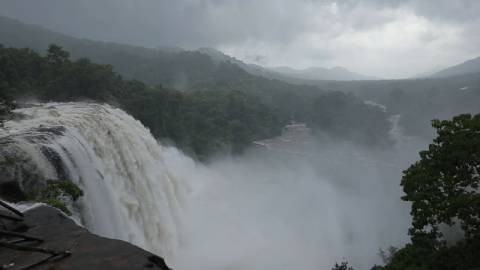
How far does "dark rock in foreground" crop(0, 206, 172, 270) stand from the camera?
158 inches

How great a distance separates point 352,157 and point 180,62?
212 ft

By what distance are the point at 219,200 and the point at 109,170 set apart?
668 inches

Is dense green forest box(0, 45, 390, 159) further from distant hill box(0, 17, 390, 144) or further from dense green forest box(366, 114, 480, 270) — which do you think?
dense green forest box(366, 114, 480, 270)

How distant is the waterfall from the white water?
0.05 meters

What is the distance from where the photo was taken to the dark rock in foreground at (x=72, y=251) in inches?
158

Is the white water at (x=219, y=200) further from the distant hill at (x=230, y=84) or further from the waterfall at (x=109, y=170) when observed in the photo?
the distant hill at (x=230, y=84)

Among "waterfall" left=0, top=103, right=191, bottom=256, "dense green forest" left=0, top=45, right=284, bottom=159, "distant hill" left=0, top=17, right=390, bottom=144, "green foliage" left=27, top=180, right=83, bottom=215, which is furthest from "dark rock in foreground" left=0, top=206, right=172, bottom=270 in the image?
"distant hill" left=0, top=17, right=390, bottom=144

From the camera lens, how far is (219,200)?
31219 millimetres

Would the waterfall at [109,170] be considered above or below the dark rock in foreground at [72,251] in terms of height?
below

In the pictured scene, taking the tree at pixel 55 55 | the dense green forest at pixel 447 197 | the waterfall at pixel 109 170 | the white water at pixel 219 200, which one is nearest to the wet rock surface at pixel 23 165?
the waterfall at pixel 109 170

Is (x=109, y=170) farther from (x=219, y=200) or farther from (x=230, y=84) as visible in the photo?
(x=230, y=84)

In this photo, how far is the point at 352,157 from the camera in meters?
61.0

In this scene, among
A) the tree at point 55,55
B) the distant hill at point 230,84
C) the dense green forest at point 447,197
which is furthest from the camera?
the distant hill at point 230,84

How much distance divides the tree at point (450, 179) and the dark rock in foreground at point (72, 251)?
8.97 m
